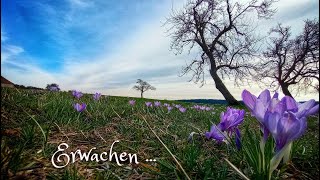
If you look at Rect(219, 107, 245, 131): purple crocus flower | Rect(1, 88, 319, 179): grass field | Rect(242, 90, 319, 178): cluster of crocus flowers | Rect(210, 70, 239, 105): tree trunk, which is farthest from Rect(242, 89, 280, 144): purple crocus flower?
Rect(210, 70, 239, 105): tree trunk

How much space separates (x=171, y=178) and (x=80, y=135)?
1.03 metres

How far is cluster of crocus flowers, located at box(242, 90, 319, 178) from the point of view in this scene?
0.94 m

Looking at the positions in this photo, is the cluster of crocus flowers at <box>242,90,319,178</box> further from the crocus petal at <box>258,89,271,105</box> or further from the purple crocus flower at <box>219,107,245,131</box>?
the purple crocus flower at <box>219,107,245,131</box>

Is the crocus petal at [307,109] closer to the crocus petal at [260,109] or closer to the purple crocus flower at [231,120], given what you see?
the crocus petal at [260,109]

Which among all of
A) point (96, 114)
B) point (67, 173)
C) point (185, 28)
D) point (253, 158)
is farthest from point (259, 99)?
point (185, 28)

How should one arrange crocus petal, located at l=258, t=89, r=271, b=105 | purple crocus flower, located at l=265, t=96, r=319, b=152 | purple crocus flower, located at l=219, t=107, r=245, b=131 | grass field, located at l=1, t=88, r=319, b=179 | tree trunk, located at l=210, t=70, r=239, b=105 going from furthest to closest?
1. tree trunk, located at l=210, t=70, r=239, b=105
2. purple crocus flower, located at l=219, t=107, r=245, b=131
3. grass field, located at l=1, t=88, r=319, b=179
4. crocus petal, located at l=258, t=89, r=271, b=105
5. purple crocus flower, located at l=265, t=96, r=319, b=152

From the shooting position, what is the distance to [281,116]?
0.97 m

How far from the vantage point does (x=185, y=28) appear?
976 inches

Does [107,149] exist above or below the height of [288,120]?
below

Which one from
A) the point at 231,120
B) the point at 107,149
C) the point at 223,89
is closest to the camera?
the point at 231,120

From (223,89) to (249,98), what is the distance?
24.2 meters

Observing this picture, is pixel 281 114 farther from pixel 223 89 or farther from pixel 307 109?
pixel 223 89

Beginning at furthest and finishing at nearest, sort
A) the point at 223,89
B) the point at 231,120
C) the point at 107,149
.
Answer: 1. the point at 223,89
2. the point at 107,149
3. the point at 231,120

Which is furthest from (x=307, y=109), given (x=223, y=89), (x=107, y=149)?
(x=223, y=89)
